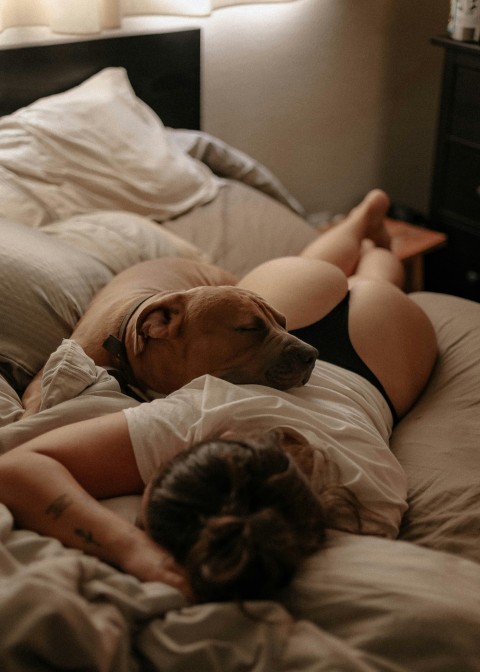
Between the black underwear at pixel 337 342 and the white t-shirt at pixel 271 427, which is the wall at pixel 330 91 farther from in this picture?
the white t-shirt at pixel 271 427

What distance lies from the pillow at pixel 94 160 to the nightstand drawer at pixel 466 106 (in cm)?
96

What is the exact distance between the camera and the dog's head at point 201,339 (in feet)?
4.54

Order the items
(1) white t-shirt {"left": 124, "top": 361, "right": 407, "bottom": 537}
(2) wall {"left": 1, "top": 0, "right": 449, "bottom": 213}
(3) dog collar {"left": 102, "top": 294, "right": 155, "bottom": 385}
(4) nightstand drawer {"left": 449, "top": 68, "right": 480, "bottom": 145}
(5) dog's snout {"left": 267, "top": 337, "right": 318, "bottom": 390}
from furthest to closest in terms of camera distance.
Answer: (2) wall {"left": 1, "top": 0, "right": 449, "bottom": 213} < (4) nightstand drawer {"left": 449, "top": 68, "right": 480, "bottom": 145} < (3) dog collar {"left": 102, "top": 294, "right": 155, "bottom": 385} < (5) dog's snout {"left": 267, "top": 337, "right": 318, "bottom": 390} < (1) white t-shirt {"left": 124, "top": 361, "right": 407, "bottom": 537}

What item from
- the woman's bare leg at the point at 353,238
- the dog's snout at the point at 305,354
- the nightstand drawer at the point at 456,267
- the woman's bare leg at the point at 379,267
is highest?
the dog's snout at the point at 305,354

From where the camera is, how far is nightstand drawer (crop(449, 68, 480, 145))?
2.70 meters

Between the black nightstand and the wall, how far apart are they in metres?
0.54

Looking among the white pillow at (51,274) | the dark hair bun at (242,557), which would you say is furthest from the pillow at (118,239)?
the dark hair bun at (242,557)

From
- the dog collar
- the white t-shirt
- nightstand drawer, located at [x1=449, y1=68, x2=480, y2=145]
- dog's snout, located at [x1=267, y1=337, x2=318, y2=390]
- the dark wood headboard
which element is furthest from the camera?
nightstand drawer, located at [x1=449, y1=68, x2=480, y2=145]

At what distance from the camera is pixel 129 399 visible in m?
1.29

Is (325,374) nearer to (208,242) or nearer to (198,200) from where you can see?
(208,242)

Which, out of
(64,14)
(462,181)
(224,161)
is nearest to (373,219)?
(224,161)

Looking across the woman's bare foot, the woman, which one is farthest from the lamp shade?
the woman

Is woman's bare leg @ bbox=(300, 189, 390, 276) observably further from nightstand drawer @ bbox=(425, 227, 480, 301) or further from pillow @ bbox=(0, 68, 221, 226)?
nightstand drawer @ bbox=(425, 227, 480, 301)

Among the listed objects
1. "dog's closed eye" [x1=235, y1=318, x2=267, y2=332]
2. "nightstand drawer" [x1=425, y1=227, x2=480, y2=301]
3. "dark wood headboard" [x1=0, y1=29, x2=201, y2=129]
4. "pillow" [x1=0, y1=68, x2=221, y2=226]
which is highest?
"dark wood headboard" [x1=0, y1=29, x2=201, y2=129]
